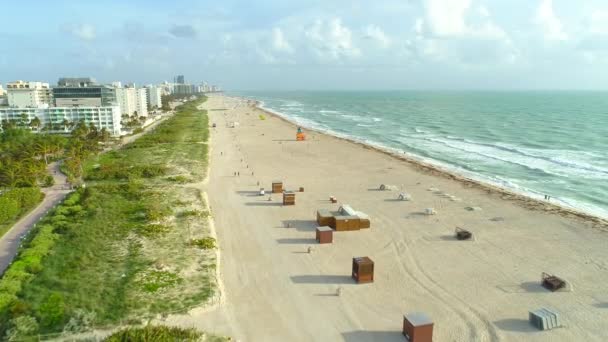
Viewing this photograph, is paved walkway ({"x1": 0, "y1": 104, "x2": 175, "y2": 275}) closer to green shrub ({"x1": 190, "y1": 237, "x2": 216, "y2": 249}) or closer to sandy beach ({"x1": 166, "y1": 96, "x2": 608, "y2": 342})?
green shrub ({"x1": 190, "y1": 237, "x2": 216, "y2": 249})

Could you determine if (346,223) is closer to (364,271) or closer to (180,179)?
(364,271)

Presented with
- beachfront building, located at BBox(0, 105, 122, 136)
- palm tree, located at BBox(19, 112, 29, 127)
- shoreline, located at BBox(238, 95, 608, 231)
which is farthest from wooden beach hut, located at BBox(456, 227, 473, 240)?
palm tree, located at BBox(19, 112, 29, 127)

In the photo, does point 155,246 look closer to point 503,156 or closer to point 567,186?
point 567,186

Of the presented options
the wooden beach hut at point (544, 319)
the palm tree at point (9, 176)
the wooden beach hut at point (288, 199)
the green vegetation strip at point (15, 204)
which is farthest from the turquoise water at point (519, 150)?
the palm tree at point (9, 176)

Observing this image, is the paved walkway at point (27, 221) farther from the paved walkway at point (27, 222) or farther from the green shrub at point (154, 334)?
the green shrub at point (154, 334)

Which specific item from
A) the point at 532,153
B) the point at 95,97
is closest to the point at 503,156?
the point at 532,153

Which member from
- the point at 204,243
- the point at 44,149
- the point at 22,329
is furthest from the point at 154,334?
the point at 44,149
